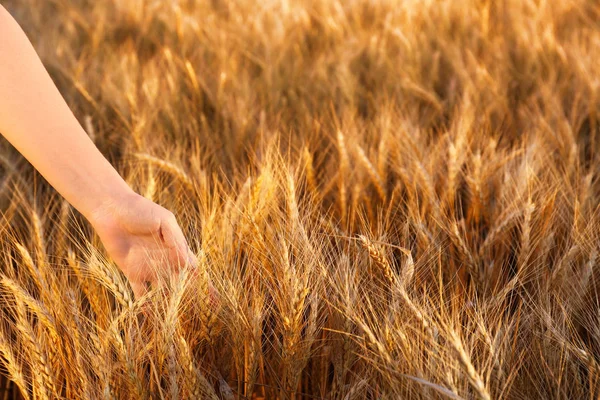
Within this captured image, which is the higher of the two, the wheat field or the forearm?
the forearm

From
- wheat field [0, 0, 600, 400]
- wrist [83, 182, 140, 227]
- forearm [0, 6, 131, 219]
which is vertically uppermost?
forearm [0, 6, 131, 219]

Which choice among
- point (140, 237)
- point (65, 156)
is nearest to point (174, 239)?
point (140, 237)

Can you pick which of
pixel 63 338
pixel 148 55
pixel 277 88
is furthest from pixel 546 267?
pixel 148 55

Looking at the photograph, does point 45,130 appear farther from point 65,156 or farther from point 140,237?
point 140,237

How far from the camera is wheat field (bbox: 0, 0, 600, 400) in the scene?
822 mm

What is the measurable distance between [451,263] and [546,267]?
0.16 meters

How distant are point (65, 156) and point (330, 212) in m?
0.55

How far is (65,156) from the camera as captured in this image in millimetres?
961

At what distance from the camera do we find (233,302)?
0.87 meters

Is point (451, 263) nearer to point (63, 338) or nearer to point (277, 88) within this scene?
point (63, 338)

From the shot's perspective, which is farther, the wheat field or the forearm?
the forearm

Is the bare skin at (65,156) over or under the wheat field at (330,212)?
over

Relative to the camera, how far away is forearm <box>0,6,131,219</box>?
0.94 metres

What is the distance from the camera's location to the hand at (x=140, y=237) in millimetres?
957
